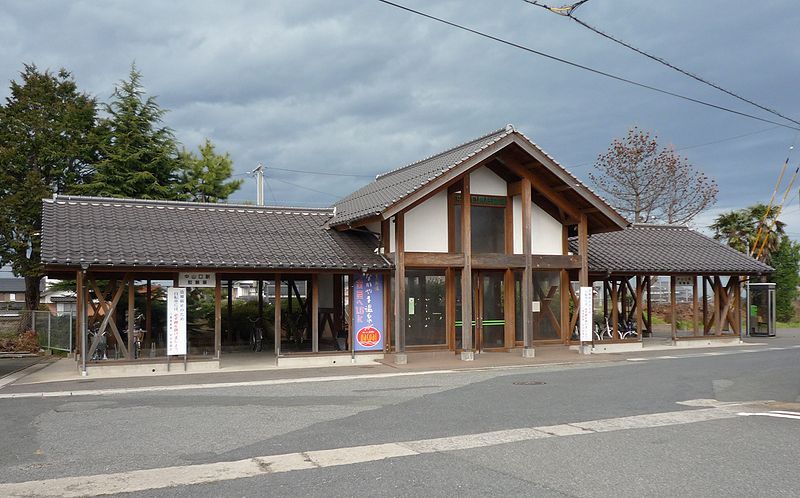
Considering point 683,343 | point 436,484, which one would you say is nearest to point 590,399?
point 436,484

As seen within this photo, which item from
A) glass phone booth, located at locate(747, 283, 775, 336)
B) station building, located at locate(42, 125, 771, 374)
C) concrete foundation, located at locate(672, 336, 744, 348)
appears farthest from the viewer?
glass phone booth, located at locate(747, 283, 775, 336)

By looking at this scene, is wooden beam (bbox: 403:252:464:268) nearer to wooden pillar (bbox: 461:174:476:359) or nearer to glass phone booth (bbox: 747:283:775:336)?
wooden pillar (bbox: 461:174:476:359)

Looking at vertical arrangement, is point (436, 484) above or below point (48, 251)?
below

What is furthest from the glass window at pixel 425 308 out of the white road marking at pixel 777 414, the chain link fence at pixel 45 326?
the chain link fence at pixel 45 326

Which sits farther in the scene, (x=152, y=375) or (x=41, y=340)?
(x=41, y=340)

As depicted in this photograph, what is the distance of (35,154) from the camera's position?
2625 centimetres

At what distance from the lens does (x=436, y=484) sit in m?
6.63

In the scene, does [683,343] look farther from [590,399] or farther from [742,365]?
[590,399]

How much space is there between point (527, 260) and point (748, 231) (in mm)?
25508

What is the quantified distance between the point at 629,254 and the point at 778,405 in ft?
40.1

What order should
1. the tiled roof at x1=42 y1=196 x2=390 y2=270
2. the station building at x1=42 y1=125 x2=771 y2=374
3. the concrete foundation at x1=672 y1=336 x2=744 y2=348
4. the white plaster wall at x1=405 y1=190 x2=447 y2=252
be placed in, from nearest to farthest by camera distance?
the tiled roof at x1=42 y1=196 x2=390 y2=270 < the station building at x1=42 y1=125 x2=771 y2=374 < the white plaster wall at x1=405 y1=190 x2=447 y2=252 < the concrete foundation at x1=672 y1=336 x2=744 y2=348

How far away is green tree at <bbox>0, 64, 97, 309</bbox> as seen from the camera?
25.0 meters

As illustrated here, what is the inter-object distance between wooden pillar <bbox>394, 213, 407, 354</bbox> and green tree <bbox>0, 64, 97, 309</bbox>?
14.2 meters

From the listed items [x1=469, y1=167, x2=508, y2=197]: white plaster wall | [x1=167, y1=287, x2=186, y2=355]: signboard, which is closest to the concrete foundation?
[x1=469, y1=167, x2=508, y2=197]: white plaster wall
